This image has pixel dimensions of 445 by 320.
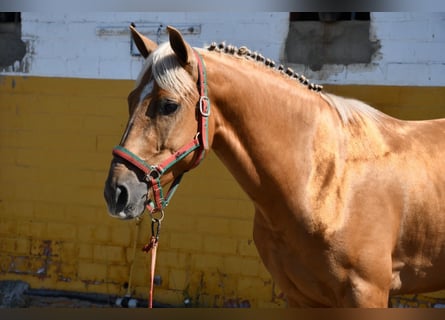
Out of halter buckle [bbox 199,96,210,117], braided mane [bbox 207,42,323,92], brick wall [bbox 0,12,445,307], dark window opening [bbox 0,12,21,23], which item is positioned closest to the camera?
halter buckle [bbox 199,96,210,117]

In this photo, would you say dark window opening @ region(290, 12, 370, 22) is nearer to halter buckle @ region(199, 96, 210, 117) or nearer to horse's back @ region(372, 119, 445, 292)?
horse's back @ region(372, 119, 445, 292)

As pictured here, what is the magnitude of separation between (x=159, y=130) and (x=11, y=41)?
A: 3.56 meters

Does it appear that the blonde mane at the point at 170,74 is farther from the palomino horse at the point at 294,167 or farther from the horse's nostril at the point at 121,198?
the horse's nostril at the point at 121,198

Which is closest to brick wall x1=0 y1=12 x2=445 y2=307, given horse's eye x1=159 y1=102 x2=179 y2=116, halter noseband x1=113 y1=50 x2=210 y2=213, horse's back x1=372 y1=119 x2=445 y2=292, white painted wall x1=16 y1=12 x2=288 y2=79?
white painted wall x1=16 y1=12 x2=288 y2=79

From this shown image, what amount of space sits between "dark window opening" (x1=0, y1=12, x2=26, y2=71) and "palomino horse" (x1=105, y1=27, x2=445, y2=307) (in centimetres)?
310

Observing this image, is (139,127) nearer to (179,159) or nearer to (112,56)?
(179,159)

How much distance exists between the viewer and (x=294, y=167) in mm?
2781

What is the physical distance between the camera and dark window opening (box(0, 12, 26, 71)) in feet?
18.2

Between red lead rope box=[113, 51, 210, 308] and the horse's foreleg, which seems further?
the horse's foreleg

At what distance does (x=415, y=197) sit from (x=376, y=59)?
205 centimetres

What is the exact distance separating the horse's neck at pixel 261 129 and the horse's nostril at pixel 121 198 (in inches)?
19.8

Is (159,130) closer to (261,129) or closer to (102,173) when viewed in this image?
(261,129)

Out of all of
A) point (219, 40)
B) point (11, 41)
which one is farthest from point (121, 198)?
point (11, 41)

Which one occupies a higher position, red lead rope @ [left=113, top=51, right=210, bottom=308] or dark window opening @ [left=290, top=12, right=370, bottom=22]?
dark window opening @ [left=290, top=12, right=370, bottom=22]
